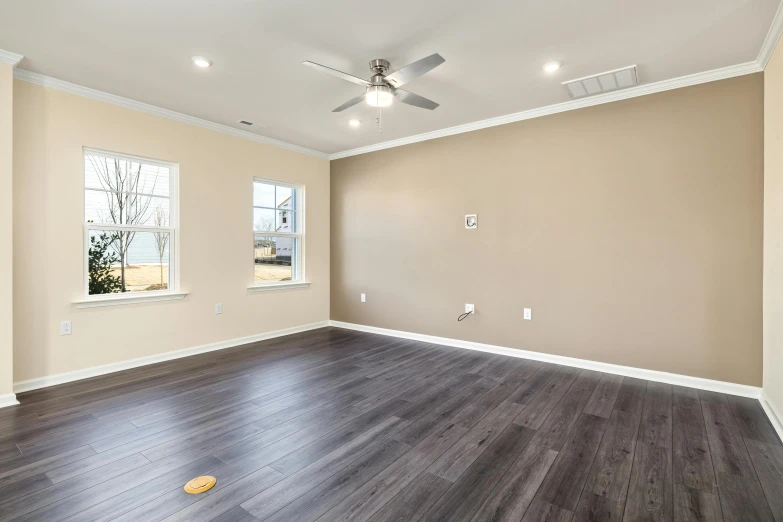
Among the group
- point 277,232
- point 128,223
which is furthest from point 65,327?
point 277,232

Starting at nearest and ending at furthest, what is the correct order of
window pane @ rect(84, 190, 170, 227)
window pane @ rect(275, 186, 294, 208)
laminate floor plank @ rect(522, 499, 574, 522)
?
laminate floor plank @ rect(522, 499, 574, 522) < window pane @ rect(84, 190, 170, 227) < window pane @ rect(275, 186, 294, 208)

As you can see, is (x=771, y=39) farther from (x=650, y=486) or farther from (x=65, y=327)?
(x=65, y=327)

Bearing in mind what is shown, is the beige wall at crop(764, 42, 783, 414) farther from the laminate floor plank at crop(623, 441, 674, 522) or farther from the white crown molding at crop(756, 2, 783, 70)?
the laminate floor plank at crop(623, 441, 674, 522)

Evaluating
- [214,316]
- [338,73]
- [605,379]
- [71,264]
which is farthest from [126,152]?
[605,379]

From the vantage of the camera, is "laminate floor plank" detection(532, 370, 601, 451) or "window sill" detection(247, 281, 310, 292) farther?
"window sill" detection(247, 281, 310, 292)

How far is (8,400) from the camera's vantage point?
2.94 m

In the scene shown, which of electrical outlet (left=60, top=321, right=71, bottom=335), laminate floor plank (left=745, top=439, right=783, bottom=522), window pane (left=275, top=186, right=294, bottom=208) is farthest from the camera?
window pane (left=275, top=186, right=294, bottom=208)

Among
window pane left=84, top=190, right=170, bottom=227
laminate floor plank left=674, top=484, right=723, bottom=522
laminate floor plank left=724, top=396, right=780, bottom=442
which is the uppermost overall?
window pane left=84, top=190, right=170, bottom=227

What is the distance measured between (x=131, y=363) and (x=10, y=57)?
282cm

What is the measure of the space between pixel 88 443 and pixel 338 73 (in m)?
2.91

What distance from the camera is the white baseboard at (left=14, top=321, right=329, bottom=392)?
3.31 metres

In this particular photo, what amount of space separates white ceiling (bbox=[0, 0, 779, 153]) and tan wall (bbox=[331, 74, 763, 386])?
53 cm

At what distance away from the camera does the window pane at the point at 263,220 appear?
512 cm

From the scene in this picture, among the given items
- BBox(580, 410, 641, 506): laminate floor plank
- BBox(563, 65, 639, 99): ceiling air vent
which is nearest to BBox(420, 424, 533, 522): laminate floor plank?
BBox(580, 410, 641, 506): laminate floor plank
